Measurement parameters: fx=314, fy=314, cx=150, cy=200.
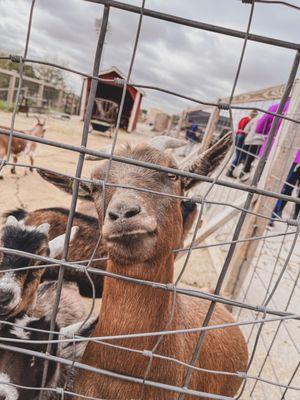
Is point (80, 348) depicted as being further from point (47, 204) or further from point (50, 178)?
point (47, 204)

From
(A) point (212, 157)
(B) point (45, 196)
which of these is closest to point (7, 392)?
A: (A) point (212, 157)

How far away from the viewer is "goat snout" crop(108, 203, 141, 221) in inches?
51.1

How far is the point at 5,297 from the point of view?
6.25 ft

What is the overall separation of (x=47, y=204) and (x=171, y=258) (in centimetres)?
559

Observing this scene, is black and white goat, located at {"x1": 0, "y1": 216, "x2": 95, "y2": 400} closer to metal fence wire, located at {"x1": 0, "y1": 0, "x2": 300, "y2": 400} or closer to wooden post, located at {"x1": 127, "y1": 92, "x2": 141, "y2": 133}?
metal fence wire, located at {"x1": 0, "y1": 0, "x2": 300, "y2": 400}

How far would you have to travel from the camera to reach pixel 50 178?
1.72 metres

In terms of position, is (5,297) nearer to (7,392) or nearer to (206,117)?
(7,392)

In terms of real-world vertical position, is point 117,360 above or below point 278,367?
above

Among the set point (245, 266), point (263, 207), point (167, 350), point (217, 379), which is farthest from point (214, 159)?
point (245, 266)

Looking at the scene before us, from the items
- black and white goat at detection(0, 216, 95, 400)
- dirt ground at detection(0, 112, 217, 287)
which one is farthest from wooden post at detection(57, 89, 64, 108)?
black and white goat at detection(0, 216, 95, 400)

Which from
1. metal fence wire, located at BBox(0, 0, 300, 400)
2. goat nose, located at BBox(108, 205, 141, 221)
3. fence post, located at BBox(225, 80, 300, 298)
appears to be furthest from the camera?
fence post, located at BBox(225, 80, 300, 298)

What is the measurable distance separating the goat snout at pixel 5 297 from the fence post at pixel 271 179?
259 centimetres

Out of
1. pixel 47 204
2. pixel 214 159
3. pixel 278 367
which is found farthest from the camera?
pixel 47 204

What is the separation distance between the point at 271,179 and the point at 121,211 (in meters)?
2.59
